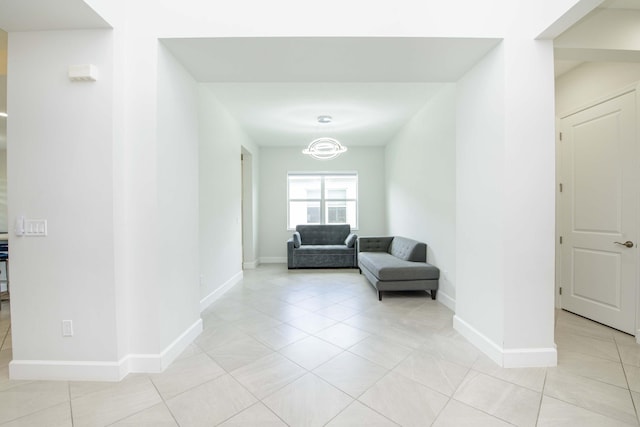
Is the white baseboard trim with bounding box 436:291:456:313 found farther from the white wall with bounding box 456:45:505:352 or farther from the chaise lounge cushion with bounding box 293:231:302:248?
the chaise lounge cushion with bounding box 293:231:302:248

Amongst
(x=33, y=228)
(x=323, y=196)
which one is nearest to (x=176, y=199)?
(x=33, y=228)

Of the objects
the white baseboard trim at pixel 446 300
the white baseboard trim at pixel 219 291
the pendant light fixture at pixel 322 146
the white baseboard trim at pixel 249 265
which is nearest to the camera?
the white baseboard trim at pixel 446 300

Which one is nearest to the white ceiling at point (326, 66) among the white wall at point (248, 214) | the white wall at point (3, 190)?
the white wall at point (248, 214)

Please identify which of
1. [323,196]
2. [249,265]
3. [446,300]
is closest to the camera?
[446,300]

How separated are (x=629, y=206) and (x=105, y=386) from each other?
470 cm

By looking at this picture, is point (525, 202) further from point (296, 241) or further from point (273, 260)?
point (273, 260)

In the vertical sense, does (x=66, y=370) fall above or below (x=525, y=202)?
below

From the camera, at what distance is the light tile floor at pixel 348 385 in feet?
5.04

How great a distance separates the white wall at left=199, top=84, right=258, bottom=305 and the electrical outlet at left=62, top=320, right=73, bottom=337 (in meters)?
1.45

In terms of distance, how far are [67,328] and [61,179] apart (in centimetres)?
106

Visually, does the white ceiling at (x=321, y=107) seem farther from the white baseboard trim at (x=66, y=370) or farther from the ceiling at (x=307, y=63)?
the white baseboard trim at (x=66, y=370)

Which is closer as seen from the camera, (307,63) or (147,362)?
(147,362)

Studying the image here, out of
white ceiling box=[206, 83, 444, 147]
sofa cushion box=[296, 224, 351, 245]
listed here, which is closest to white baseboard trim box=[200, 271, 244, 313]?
sofa cushion box=[296, 224, 351, 245]

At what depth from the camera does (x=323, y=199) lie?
6914mm
